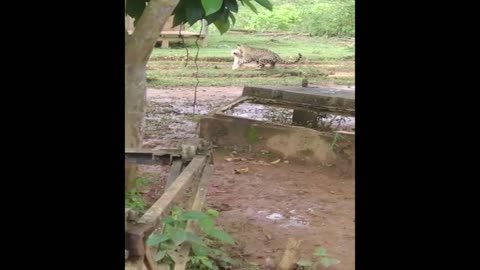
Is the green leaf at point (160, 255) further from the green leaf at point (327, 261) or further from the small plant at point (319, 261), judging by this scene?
the green leaf at point (327, 261)

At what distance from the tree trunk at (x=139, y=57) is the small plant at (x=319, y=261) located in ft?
3.72

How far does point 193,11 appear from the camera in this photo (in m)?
2.88

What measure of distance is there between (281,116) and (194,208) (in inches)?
164

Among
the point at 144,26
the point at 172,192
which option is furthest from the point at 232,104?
the point at 172,192

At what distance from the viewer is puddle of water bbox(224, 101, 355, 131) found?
6.18 m

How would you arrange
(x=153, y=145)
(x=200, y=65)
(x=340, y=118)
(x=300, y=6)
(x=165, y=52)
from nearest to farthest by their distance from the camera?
(x=153, y=145) < (x=340, y=118) < (x=200, y=65) < (x=165, y=52) < (x=300, y=6)

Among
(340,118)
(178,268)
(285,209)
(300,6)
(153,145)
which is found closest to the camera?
(178,268)

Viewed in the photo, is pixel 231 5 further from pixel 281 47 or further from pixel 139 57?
pixel 281 47

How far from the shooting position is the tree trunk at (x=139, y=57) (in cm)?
303
